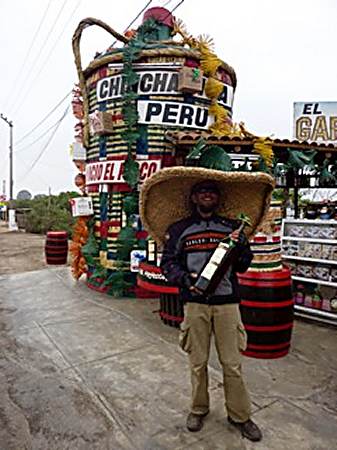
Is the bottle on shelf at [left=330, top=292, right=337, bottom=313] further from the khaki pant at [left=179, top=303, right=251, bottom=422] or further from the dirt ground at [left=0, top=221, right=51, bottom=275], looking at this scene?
the dirt ground at [left=0, top=221, right=51, bottom=275]

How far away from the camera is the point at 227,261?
228cm

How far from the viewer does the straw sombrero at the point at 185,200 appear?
2.74 m

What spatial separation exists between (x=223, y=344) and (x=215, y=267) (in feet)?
1.78

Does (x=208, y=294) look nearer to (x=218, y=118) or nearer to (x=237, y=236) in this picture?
(x=237, y=236)

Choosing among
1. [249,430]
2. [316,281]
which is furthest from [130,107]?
[249,430]

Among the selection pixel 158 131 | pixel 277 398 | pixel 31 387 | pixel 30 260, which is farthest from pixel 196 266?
pixel 30 260

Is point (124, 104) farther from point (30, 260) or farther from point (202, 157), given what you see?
point (30, 260)

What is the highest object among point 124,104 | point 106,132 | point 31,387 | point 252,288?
point 124,104

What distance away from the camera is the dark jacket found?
7.90 feet

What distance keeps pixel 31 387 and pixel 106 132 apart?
158 inches

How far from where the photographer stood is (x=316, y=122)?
7.56 m

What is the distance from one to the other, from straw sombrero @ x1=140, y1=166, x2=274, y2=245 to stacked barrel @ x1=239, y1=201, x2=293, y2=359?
84cm

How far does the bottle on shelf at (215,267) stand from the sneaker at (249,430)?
0.92m

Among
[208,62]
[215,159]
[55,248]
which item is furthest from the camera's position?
[55,248]
